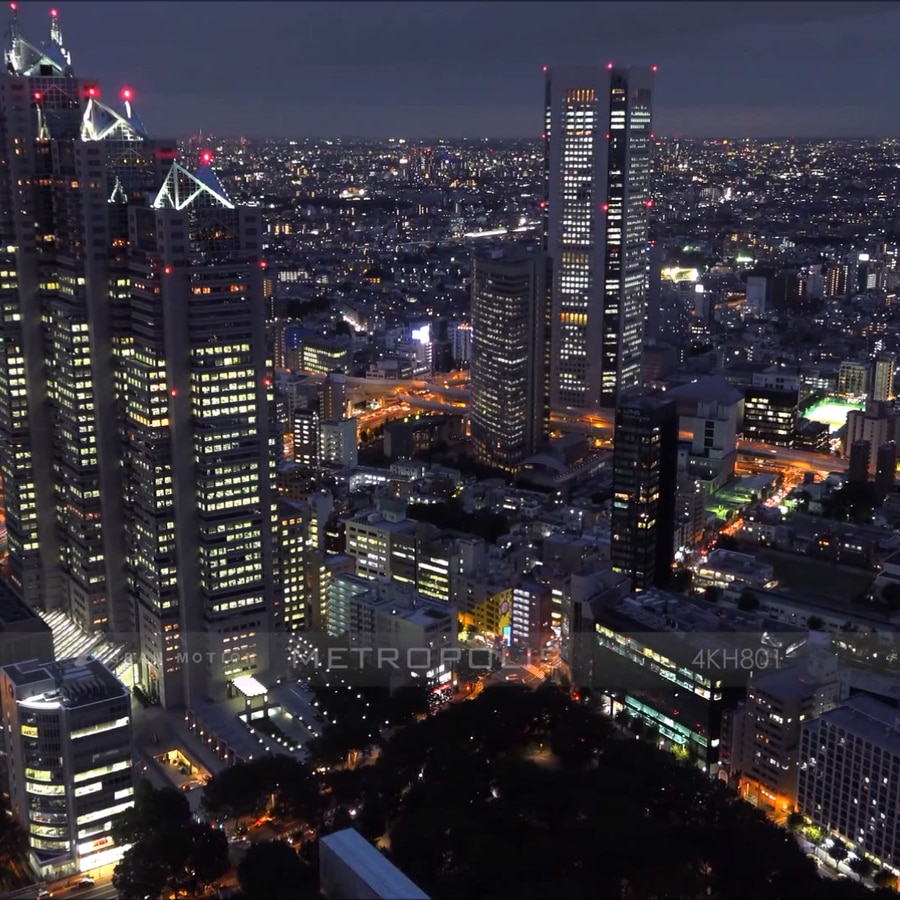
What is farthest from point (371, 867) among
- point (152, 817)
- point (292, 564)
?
point (292, 564)

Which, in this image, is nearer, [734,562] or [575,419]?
[734,562]

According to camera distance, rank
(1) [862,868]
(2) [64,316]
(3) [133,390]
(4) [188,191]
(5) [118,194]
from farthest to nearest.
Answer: (2) [64,316] < (5) [118,194] < (3) [133,390] < (4) [188,191] < (1) [862,868]

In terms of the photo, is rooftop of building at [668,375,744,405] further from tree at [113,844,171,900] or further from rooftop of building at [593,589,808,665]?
tree at [113,844,171,900]

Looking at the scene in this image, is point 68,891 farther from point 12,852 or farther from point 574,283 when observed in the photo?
point 574,283

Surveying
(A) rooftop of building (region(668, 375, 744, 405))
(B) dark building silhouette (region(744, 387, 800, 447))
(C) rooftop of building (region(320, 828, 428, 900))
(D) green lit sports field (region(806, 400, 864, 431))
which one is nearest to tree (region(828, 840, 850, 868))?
Answer: (C) rooftop of building (region(320, 828, 428, 900))

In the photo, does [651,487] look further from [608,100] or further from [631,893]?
[608,100]

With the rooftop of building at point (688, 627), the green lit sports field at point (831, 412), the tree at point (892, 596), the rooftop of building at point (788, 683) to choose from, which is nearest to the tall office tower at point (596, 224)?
the green lit sports field at point (831, 412)

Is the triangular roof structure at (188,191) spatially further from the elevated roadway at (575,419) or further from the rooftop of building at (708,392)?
the elevated roadway at (575,419)
